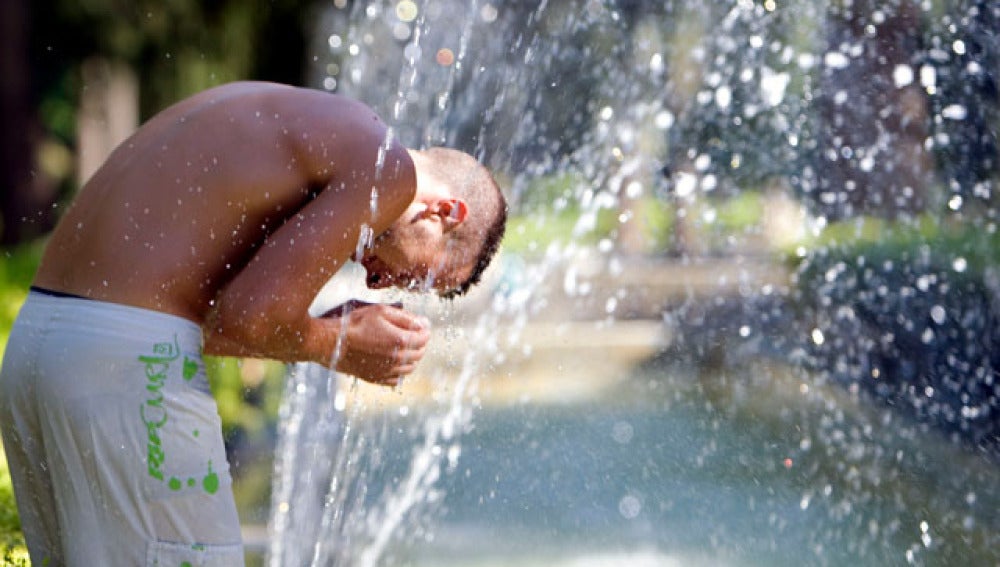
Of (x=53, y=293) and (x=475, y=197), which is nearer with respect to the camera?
(x=53, y=293)

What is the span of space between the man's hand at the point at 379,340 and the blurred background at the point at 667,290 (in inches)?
63.9

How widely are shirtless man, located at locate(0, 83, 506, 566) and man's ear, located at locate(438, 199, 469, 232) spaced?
0.16m

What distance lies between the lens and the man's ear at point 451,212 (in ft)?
8.96

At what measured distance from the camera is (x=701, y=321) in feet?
35.6

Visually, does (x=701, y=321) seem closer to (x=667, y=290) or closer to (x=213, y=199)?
(x=667, y=290)

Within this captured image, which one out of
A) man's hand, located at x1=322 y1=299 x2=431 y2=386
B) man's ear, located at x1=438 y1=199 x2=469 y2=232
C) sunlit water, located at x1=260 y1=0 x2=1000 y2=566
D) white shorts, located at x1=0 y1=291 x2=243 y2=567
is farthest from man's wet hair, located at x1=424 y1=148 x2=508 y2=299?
sunlit water, located at x1=260 y1=0 x2=1000 y2=566

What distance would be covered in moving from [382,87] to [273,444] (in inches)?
249

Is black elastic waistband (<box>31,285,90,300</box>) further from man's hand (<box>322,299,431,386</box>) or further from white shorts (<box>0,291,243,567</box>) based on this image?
man's hand (<box>322,299,431,386</box>)

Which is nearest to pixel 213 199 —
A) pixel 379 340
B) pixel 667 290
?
pixel 379 340

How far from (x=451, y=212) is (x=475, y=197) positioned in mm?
91

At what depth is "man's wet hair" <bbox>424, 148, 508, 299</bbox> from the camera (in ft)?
9.12

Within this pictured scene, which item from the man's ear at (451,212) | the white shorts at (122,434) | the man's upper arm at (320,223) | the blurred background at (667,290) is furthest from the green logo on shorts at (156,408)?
the blurred background at (667,290)

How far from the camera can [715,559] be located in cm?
508

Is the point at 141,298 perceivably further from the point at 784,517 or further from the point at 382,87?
the point at 382,87
